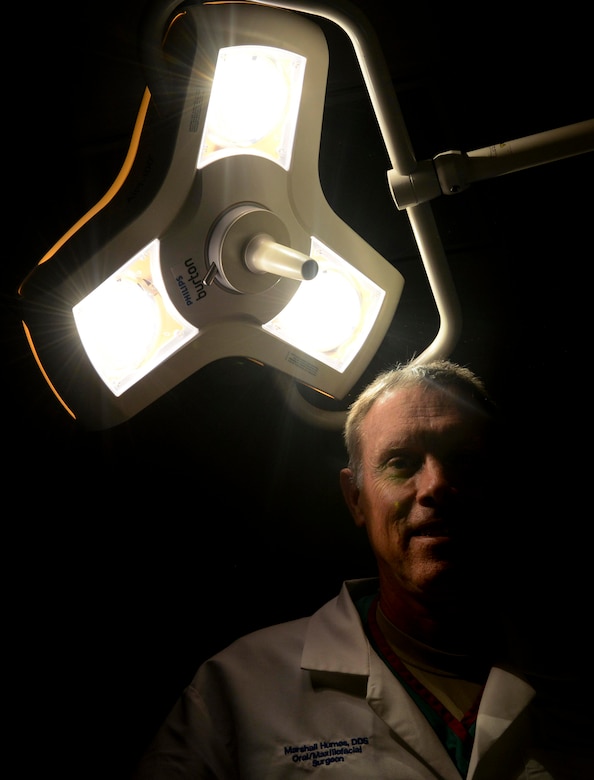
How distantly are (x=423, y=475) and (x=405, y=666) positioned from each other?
387mm

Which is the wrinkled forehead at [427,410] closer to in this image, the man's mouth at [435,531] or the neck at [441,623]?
the man's mouth at [435,531]

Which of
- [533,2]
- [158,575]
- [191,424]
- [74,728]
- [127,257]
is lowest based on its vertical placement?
[74,728]

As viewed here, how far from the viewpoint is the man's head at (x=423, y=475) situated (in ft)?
3.58

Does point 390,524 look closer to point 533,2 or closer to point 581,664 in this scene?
point 581,664

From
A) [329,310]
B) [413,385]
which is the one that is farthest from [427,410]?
[329,310]

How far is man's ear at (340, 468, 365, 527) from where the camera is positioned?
1.25m

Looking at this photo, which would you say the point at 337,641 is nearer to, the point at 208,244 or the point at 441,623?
the point at 441,623

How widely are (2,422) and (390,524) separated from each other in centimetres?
86

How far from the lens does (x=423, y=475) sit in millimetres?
1125

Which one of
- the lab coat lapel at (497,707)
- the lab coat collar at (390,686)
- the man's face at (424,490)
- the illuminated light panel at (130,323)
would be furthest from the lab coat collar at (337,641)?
the illuminated light panel at (130,323)

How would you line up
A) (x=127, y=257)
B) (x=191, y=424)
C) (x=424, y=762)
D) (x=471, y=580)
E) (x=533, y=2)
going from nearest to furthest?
(x=127, y=257) → (x=424, y=762) → (x=471, y=580) → (x=533, y=2) → (x=191, y=424)

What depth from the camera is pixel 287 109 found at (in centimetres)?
88

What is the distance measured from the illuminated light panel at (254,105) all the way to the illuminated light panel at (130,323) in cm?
19

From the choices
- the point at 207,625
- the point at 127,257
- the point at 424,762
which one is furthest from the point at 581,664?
the point at 127,257
